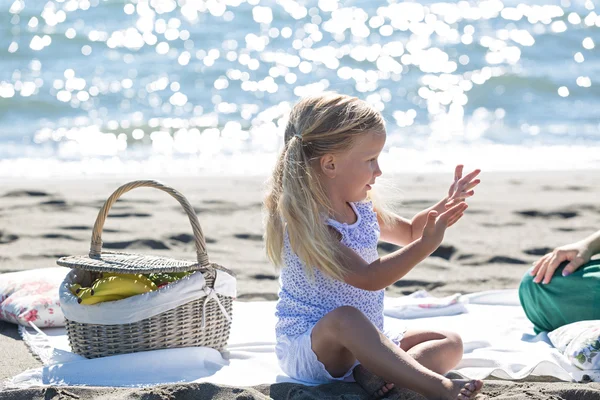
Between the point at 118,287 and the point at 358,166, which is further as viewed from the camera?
the point at 118,287

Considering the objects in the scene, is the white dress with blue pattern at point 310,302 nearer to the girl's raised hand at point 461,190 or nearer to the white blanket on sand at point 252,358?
the white blanket on sand at point 252,358

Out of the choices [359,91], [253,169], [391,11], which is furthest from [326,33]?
[253,169]

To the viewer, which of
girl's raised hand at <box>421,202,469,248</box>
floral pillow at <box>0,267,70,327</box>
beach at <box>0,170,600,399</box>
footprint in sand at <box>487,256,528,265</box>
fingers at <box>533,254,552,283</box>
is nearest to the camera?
girl's raised hand at <box>421,202,469,248</box>

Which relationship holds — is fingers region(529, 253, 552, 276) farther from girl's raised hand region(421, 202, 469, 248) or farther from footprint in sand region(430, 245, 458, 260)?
footprint in sand region(430, 245, 458, 260)

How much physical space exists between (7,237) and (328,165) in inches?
129

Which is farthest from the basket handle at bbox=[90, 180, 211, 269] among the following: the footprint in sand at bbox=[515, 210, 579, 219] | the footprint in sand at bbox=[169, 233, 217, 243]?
the footprint in sand at bbox=[515, 210, 579, 219]

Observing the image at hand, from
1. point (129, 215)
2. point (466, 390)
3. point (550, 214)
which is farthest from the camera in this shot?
point (550, 214)

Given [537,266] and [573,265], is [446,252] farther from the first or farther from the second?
[573,265]

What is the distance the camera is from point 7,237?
18.8ft

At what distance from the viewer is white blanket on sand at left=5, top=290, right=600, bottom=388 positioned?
3291 mm

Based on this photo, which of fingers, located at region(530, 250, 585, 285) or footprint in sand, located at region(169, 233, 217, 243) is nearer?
fingers, located at region(530, 250, 585, 285)

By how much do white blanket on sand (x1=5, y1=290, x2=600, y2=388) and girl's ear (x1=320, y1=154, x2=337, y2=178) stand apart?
71 centimetres

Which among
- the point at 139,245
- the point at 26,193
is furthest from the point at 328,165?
the point at 26,193

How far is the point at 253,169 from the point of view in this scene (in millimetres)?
8898
